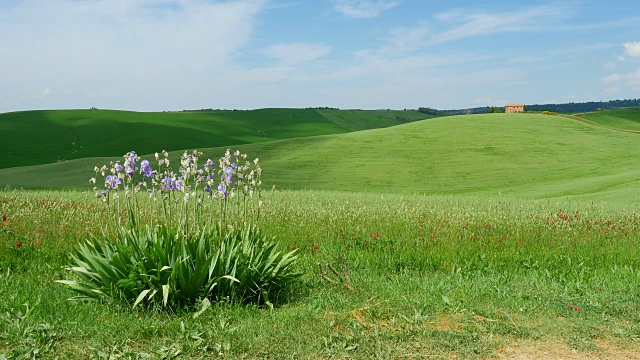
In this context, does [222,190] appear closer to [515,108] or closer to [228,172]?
[228,172]

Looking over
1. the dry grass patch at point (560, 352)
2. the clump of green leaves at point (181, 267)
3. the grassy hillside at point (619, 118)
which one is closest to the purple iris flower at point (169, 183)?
the clump of green leaves at point (181, 267)

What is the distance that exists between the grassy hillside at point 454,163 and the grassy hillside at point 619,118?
90.4 ft

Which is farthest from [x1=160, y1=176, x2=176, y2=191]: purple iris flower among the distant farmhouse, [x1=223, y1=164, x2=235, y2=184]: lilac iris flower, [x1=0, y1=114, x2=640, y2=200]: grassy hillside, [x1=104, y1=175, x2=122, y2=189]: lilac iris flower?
the distant farmhouse

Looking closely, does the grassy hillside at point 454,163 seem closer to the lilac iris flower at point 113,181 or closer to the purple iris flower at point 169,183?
the purple iris flower at point 169,183

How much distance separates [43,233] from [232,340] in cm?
796

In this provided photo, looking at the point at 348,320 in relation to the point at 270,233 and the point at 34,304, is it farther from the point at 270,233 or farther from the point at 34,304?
the point at 270,233

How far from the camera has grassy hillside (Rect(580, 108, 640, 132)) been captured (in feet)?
254

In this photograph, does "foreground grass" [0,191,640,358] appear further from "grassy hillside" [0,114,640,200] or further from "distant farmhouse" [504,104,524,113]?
"distant farmhouse" [504,104,524,113]

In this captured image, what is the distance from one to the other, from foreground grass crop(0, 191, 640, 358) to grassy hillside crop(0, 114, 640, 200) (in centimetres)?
1542

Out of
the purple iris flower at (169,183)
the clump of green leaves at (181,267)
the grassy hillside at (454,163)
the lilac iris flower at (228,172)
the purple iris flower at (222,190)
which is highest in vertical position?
the lilac iris flower at (228,172)

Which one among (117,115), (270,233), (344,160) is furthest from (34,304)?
(117,115)

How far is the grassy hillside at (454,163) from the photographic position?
3291 cm

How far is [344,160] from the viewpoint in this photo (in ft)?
135

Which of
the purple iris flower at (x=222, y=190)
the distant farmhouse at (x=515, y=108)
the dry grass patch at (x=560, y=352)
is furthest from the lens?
the distant farmhouse at (x=515, y=108)
